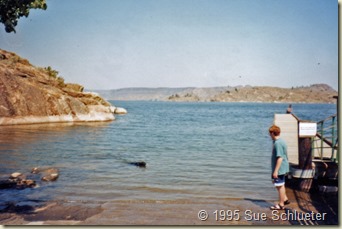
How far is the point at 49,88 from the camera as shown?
144 feet

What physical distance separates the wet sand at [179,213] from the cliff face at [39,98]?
29.7 meters

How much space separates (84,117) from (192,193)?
123 feet

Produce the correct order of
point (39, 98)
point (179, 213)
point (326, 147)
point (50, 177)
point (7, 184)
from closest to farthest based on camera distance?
point (179, 213) < point (326, 147) < point (7, 184) < point (50, 177) < point (39, 98)

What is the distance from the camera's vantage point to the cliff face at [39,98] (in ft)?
120

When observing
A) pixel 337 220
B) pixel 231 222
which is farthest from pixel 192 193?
pixel 337 220

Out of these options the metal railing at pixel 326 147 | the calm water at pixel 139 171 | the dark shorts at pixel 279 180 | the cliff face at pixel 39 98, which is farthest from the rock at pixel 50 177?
the cliff face at pixel 39 98

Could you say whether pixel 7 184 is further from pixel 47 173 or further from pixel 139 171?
pixel 139 171

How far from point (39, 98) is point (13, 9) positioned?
117 ft

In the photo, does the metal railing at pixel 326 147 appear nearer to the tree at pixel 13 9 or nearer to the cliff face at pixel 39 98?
the tree at pixel 13 9

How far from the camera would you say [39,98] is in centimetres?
3997

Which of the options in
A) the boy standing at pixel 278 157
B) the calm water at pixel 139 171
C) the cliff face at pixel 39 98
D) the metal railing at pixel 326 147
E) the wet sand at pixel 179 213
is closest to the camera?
the wet sand at pixel 179 213

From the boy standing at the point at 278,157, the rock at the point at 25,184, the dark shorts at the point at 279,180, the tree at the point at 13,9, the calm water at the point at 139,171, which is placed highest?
the tree at the point at 13,9

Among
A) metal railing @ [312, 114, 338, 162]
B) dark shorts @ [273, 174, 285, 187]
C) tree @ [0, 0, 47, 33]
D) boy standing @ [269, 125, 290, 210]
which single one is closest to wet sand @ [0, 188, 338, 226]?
dark shorts @ [273, 174, 285, 187]

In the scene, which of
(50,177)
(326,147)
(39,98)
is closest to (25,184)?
(50,177)
